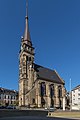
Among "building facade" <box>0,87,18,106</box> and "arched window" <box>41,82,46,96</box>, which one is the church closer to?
"arched window" <box>41,82,46,96</box>

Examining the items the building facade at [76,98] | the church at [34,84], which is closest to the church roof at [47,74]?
the church at [34,84]

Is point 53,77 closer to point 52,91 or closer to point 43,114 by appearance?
point 52,91

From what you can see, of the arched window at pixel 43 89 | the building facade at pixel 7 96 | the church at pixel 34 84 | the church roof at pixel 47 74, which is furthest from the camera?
the building facade at pixel 7 96

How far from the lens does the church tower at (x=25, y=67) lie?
7988 centimetres

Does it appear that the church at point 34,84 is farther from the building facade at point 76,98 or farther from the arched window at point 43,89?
the building facade at point 76,98

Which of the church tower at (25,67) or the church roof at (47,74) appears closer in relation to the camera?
the church tower at (25,67)

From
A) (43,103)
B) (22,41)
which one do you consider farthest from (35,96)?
(22,41)

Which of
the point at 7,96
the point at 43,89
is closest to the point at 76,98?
the point at 43,89

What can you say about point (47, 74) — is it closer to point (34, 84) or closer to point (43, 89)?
point (43, 89)

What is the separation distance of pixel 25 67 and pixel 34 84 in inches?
329

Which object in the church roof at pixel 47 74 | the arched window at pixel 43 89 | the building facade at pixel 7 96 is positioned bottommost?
the building facade at pixel 7 96

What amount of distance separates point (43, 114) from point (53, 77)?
53.5 meters

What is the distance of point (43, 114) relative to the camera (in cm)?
3888

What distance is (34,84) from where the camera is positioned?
3105 inches
